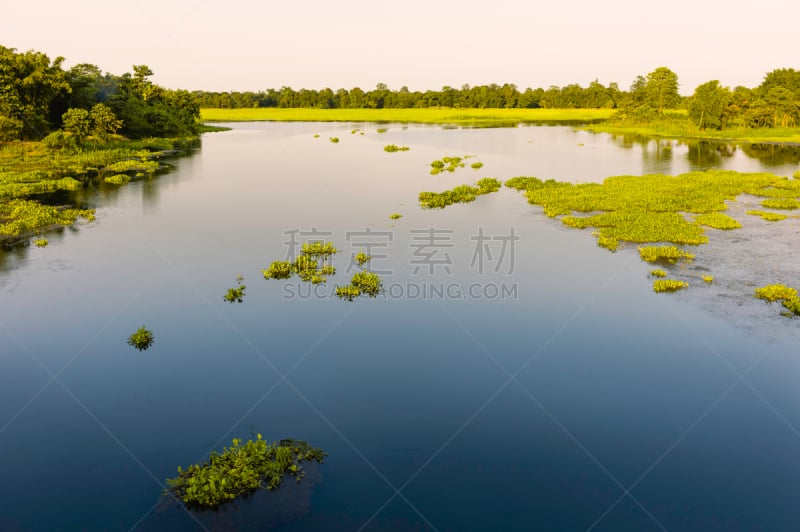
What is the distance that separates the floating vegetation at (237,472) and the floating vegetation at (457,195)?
3006 centimetres

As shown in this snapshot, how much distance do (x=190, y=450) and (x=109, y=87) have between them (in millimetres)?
83498

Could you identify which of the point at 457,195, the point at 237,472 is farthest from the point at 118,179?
the point at 237,472

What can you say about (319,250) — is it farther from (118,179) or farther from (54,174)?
(54,174)

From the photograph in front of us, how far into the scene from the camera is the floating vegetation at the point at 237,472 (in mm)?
11883

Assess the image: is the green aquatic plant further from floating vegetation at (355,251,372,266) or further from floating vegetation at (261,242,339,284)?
floating vegetation at (355,251,372,266)

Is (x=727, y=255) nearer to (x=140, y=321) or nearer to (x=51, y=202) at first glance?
(x=140, y=321)

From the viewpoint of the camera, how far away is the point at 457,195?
147 feet

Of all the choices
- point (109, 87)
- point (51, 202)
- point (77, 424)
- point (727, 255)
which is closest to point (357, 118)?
point (109, 87)

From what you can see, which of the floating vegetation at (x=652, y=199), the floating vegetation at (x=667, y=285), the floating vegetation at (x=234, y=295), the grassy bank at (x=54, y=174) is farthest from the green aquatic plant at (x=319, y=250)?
the grassy bank at (x=54, y=174)

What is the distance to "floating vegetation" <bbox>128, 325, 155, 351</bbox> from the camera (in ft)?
62.5

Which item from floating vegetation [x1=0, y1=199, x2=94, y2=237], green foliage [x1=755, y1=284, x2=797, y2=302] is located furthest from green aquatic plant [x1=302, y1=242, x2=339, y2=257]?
green foliage [x1=755, y1=284, x2=797, y2=302]

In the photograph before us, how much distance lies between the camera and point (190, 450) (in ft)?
44.9

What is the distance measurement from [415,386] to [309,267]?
1222 centimetres

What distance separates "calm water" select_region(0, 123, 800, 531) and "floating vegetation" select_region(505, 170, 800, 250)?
8.68 feet
